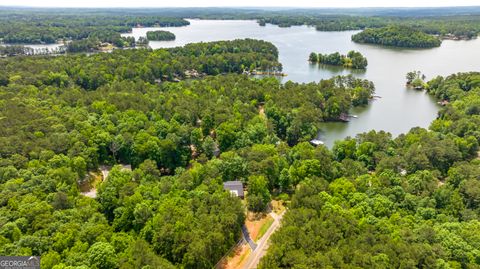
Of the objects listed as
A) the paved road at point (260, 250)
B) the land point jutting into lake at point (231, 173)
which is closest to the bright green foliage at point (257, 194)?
the land point jutting into lake at point (231, 173)

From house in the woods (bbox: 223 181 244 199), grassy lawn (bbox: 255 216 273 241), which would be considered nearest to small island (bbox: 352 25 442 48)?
house in the woods (bbox: 223 181 244 199)

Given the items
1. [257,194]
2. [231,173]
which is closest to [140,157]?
[231,173]

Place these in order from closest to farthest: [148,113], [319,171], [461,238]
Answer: [461,238], [319,171], [148,113]

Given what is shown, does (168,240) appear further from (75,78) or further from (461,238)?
(75,78)

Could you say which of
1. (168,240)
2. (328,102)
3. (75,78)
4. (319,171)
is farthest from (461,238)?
(75,78)

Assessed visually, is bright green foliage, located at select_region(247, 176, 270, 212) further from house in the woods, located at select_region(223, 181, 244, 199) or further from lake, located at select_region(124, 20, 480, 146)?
lake, located at select_region(124, 20, 480, 146)
